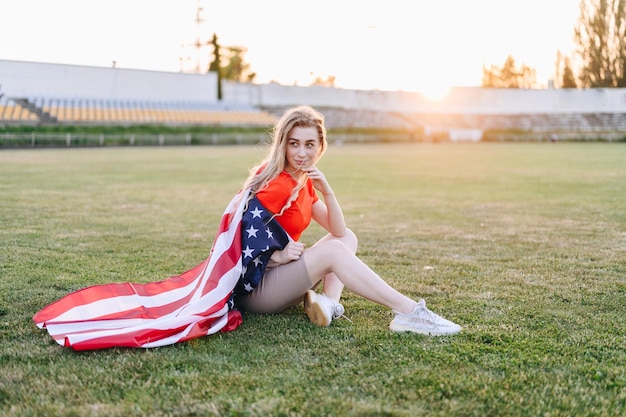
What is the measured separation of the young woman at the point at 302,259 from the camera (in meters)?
3.32

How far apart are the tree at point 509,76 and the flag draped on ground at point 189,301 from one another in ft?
221

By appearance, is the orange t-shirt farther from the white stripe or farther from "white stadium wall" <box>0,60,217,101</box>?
"white stadium wall" <box>0,60,217,101</box>

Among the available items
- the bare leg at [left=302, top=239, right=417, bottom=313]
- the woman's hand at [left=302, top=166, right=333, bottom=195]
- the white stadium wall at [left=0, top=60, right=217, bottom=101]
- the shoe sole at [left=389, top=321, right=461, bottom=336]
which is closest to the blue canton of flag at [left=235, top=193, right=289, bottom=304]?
the bare leg at [left=302, top=239, right=417, bottom=313]

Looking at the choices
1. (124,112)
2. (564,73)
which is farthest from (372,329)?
(564,73)

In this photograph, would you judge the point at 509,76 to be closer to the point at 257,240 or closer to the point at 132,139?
the point at 132,139

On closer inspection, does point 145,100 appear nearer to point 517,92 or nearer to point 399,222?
point 517,92

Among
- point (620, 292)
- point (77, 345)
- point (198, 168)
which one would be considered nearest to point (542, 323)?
point (620, 292)

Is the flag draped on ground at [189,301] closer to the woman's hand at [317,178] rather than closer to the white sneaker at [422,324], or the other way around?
the woman's hand at [317,178]

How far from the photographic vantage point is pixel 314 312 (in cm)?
339

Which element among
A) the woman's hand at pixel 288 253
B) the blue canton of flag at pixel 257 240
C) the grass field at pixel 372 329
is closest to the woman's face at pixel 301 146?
the blue canton of flag at pixel 257 240

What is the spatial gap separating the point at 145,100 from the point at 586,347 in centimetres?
3817

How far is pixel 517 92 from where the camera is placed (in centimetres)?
5041

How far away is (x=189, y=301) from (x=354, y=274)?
0.86 meters

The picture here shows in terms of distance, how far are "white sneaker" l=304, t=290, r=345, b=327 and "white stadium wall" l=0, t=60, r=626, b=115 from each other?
112 feet
